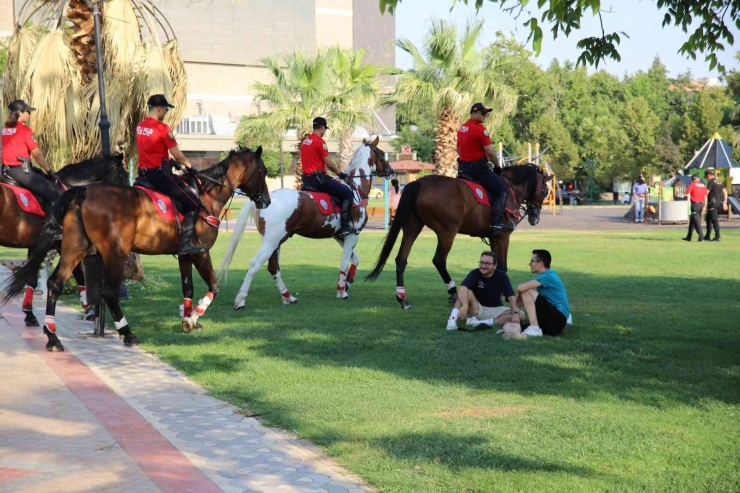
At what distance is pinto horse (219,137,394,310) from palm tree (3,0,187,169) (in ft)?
10.7

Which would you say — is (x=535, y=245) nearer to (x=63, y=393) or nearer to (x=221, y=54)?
(x=63, y=393)

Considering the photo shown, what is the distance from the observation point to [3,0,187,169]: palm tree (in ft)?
50.8

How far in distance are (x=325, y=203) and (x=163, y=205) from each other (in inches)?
147

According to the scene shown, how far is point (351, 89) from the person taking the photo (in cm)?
4162

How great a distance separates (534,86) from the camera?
79688 millimetres

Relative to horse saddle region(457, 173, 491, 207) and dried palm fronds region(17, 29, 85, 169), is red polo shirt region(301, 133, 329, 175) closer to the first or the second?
horse saddle region(457, 173, 491, 207)

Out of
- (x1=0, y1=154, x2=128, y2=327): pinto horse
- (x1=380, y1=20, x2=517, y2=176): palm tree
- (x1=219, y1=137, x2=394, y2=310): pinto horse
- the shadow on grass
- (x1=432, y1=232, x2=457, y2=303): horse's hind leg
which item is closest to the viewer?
the shadow on grass

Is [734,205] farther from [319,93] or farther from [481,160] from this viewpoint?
[481,160]

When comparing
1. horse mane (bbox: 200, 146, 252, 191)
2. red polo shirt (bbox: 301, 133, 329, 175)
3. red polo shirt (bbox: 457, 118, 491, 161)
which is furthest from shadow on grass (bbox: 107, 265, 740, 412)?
red polo shirt (bbox: 457, 118, 491, 161)

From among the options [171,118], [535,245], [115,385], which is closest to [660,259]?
[535,245]

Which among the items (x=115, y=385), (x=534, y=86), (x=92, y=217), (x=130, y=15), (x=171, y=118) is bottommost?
(x=115, y=385)

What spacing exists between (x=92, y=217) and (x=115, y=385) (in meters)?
2.51

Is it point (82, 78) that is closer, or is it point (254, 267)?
point (254, 267)

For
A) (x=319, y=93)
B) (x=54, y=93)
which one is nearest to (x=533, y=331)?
(x=54, y=93)
